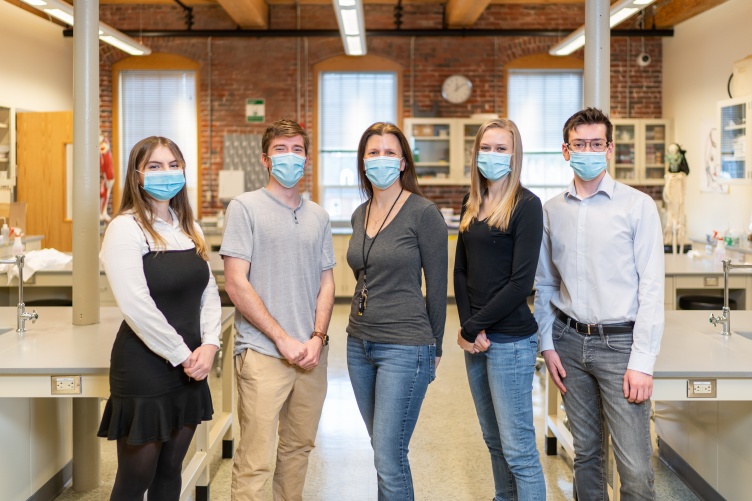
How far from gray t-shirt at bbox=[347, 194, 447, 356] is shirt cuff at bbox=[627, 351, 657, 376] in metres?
0.62

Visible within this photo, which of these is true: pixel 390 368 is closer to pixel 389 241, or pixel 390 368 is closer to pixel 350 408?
pixel 389 241

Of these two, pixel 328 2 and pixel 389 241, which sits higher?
pixel 328 2

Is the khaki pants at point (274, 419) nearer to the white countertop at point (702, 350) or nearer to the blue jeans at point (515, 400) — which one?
the blue jeans at point (515, 400)

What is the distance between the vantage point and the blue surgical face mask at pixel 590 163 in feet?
8.43

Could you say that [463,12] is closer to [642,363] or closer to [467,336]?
[467,336]

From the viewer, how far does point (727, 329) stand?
3416mm

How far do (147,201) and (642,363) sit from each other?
168cm

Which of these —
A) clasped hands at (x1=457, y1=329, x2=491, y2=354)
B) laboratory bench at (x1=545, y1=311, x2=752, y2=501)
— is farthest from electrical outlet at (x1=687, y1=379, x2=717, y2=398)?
clasped hands at (x1=457, y1=329, x2=491, y2=354)

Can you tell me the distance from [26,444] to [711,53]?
8629mm

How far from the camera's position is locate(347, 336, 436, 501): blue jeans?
97.1 inches

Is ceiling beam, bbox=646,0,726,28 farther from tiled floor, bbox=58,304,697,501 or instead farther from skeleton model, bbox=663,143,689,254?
tiled floor, bbox=58,304,697,501

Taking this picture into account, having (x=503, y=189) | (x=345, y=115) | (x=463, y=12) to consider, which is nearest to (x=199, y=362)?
(x=503, y=189)

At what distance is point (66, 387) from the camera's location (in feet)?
9.21

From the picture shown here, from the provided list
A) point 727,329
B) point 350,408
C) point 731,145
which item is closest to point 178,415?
point 727,329
